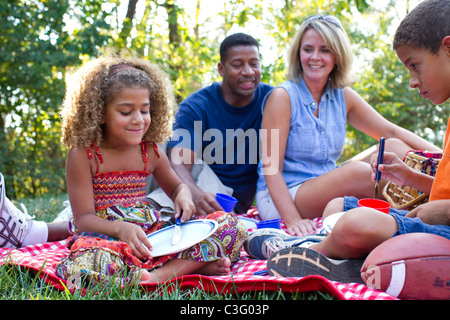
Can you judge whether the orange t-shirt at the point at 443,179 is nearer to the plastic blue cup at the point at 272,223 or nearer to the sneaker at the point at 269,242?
the sneaker at the point at 269,242

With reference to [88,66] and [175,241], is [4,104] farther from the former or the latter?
[175,241]

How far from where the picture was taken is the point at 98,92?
81.3 inches

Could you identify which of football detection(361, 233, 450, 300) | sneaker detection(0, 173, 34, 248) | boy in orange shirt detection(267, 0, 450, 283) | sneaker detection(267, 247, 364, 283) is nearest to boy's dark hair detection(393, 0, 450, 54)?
boy in orange shirt detection(267, 0, 450, 283)

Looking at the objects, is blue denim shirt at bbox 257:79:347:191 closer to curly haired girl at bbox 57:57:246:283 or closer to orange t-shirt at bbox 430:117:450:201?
curly haired girl at bbox 57:57:246:283

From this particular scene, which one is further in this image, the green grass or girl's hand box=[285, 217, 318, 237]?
girl's hand box=[285, 217, 318, 237]

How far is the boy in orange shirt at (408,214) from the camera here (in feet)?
5.16

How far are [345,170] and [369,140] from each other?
579 cm

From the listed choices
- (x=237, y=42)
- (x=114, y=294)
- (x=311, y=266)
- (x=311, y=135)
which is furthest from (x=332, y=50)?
(x=114, y=294)

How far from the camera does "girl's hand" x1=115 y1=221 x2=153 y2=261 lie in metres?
1.79

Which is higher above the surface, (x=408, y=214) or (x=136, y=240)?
(x=408, y=214)

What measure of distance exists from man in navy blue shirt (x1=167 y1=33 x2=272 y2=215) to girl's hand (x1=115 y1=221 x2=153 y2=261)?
1.36m

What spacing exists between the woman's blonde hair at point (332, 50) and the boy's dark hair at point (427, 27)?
1041mm

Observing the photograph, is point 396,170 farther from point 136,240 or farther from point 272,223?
point 136,240

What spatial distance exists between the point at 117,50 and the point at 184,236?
4.63m
